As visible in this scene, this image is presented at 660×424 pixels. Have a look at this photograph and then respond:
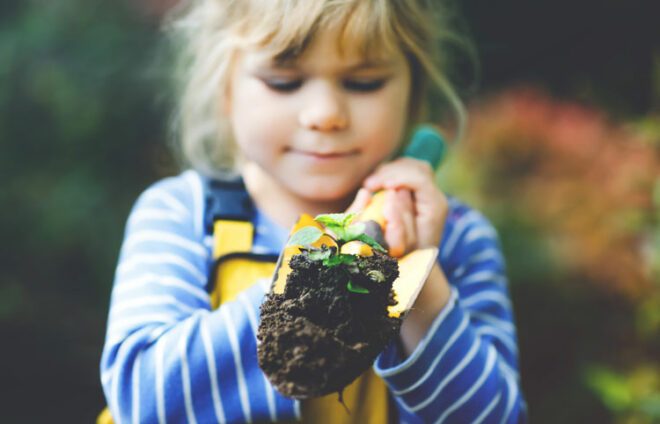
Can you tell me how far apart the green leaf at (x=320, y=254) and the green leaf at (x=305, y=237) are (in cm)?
1

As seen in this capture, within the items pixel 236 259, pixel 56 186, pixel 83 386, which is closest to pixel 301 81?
A: pixel 236 259

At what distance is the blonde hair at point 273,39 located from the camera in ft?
3.19

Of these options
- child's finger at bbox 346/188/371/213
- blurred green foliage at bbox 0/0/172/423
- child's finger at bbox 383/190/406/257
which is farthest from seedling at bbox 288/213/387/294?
blurred green foliage at bbox 0/0/172/423

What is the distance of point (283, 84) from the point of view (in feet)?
3.31

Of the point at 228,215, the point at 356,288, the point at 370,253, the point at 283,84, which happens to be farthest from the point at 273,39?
the point at 356,288

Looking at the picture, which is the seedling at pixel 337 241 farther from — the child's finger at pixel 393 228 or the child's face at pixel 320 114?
the child's face at pixel 320 114

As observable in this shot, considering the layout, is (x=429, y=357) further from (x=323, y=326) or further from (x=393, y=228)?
(x=323, y=326)

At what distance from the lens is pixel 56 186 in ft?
6.71

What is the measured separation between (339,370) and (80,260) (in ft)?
5.63

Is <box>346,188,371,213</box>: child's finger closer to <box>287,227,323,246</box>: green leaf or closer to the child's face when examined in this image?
the child's face

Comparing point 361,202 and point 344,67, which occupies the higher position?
point 344,67

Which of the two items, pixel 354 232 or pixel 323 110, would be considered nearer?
pixel 354 232

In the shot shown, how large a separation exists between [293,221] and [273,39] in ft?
1.10

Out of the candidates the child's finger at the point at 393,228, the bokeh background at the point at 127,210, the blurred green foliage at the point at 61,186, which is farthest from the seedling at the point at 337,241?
the blurred green foliage at the point at 61,186
